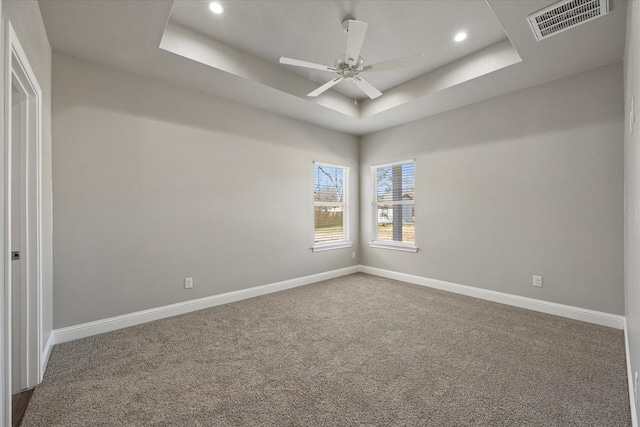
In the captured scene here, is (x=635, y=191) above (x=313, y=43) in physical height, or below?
below

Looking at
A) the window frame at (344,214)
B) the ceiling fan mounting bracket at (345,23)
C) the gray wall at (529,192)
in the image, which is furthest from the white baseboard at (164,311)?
the ceiling fan mounting bracket at (345,23)

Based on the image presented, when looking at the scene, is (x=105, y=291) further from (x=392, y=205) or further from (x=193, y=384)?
(x=392, y=205)

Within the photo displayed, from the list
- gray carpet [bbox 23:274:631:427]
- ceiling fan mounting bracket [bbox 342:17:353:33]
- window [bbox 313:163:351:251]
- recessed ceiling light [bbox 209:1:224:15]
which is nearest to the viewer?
gray carpet [bbox 23:274:631:427]

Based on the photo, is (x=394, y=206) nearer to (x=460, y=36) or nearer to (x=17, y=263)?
(x=460, y=36)

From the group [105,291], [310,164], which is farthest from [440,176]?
[105,291]

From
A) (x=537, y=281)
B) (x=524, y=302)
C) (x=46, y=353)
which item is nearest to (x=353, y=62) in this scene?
(x=537, y=281)

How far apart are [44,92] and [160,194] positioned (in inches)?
49.6

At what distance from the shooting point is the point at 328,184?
5105 millimetres

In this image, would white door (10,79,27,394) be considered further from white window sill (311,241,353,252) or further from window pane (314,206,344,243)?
window pane (314,206,344,243)

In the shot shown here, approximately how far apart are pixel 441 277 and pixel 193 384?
11.7ft

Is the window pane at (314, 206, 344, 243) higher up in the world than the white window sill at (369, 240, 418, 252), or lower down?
higher up

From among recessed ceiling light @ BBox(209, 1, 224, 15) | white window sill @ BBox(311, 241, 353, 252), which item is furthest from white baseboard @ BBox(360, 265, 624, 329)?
recessed ceiling light @ BBox(209, 1, 224, 15)

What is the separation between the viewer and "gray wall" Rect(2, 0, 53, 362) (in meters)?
1.76

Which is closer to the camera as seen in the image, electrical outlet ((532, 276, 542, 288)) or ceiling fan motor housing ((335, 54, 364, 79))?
ceiling fan motor housing ((335, 54, 364, 79))
